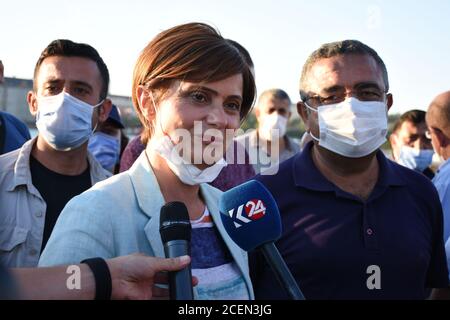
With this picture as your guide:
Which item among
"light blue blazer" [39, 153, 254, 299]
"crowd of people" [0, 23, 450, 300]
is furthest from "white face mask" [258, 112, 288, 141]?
"light blue blazer" [39, 153, 254, 299]

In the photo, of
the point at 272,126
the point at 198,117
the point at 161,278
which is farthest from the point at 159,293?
the point at 272,126

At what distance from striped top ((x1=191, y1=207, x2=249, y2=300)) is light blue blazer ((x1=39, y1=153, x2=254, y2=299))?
32 mm

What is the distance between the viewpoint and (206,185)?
2.30m

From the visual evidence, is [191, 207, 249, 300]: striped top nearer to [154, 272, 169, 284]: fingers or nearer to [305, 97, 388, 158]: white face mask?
[154, 272, 169, 284]: fingers

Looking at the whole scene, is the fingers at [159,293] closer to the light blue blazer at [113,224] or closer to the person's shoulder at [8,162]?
the light blue blazer at [113,224]

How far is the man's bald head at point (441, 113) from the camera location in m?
4.14

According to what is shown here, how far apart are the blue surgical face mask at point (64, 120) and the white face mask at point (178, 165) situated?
57.0 inches

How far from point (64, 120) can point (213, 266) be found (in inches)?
71.0

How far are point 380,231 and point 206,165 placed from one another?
998 mm

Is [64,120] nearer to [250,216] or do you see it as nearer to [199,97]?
[199,97]

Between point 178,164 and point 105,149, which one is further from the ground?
point 105,149

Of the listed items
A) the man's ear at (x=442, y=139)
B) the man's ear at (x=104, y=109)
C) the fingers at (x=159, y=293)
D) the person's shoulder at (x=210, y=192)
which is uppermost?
the man's ear at (x=104, y=109)

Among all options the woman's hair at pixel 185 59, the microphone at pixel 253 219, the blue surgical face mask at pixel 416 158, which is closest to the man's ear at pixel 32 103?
the woman's hair at pixel 185 59

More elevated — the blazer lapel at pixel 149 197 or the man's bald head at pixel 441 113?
the man's bald head at pixel 441 113
